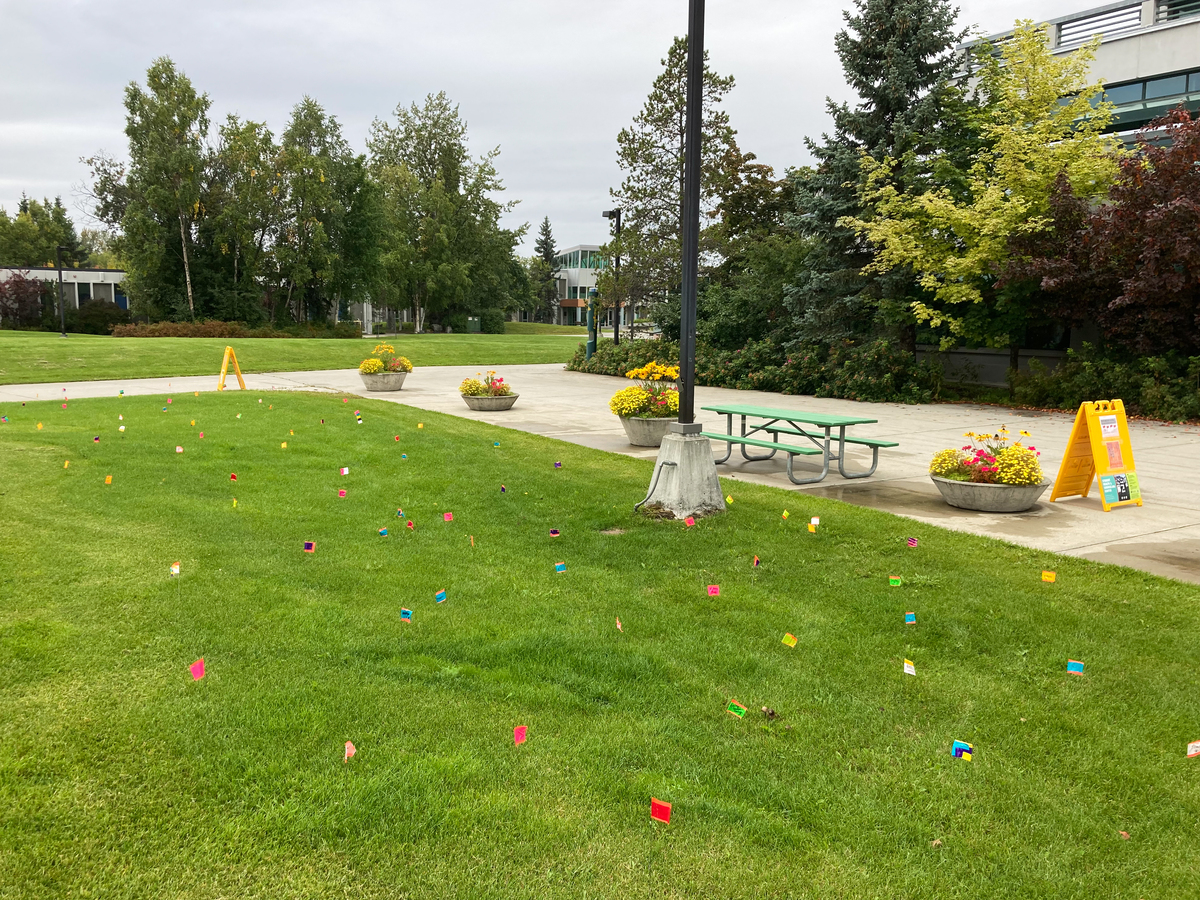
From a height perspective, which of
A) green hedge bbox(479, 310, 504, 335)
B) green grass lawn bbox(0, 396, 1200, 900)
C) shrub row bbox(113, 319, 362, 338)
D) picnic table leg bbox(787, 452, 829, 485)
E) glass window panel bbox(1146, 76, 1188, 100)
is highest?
glass window panel bbox(1146, 76, 1188, 100)

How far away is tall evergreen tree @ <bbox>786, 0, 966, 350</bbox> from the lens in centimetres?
1759

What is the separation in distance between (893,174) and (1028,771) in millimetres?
17051

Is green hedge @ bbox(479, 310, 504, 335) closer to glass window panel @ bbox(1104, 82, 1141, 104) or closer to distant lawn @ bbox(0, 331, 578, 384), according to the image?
distant lawn @ bbox(0, 331, 578, 384)

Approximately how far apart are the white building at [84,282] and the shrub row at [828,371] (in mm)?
44719

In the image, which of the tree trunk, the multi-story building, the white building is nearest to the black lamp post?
the multi-story building

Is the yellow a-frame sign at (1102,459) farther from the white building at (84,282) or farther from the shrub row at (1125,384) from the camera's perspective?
the white building at (84,282)

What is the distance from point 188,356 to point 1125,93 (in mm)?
34758

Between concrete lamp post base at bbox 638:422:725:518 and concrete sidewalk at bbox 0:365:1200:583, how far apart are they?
886 millimetres

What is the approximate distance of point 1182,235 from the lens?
13.6 metres

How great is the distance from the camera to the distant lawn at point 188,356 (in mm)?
22672

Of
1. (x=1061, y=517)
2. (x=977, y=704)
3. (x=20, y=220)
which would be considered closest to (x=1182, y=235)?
(x=1061, y=517)

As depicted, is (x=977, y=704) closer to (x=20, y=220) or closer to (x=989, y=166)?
(x=989, y=166)

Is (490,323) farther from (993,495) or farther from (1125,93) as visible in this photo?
(993,495)

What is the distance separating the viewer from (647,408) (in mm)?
10984
